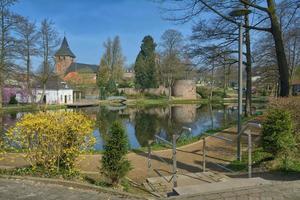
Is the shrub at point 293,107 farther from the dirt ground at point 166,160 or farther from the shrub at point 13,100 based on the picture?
the shrub at point 13,100

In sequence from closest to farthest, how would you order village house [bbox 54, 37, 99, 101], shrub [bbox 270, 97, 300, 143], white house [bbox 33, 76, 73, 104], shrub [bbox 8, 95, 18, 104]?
shrub [bbox 270, 97, 300, 143], shrub [bbox 8, 95, 18, 104], white house [bbox 33, 76, 73, 104], village house [bbox 54, 37, 99, 101]

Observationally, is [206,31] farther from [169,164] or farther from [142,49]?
[142,49]

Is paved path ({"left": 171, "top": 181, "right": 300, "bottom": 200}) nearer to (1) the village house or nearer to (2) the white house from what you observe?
(1) the village house

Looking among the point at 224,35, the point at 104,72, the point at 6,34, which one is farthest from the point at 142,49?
the point at 224,35

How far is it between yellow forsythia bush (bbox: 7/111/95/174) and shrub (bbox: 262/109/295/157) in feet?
13.5

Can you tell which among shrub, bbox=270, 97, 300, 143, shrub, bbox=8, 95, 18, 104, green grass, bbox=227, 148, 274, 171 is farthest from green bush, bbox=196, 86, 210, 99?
green grass, bbox=227, 148, 274, 171

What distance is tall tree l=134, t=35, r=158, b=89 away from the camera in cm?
6481

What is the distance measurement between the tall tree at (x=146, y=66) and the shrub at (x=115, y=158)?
57765 millimetres

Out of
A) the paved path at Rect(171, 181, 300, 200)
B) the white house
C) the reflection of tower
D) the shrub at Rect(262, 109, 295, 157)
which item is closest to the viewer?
the paved path at Rect(171, 181, 300, 200)

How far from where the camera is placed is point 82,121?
6.62 metres

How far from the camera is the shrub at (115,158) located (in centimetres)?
636

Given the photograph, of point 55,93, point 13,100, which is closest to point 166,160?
point 13,100

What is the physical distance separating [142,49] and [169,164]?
195 ft

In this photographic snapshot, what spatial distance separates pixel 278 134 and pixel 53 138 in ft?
16.4
